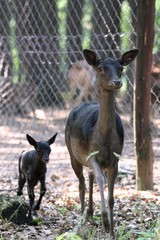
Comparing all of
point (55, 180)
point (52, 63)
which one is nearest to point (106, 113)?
point (55, 180)

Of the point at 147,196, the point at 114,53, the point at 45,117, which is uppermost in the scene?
the point at 114,53

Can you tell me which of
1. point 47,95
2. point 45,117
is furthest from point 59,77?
point 45,117

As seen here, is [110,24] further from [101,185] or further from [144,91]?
[101,185]

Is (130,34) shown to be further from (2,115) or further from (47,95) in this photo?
(2,115)

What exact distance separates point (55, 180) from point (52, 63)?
2.90 metres

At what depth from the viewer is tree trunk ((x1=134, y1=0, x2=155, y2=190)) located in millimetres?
8820

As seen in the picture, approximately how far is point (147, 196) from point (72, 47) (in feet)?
13.5

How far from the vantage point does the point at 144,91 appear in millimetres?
8898

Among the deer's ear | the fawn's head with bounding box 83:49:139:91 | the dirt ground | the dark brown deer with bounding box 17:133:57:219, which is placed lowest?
the dirt ground

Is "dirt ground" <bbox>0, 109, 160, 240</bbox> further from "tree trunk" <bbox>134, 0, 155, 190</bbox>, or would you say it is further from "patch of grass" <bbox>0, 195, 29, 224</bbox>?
"tree trunk" <bbox>134, 0, 155, 190</bbox>

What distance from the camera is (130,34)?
10242mm

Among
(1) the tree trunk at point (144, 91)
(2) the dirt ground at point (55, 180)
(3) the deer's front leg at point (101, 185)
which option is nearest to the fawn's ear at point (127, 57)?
(3) the deer's front leg at point (101, 185)

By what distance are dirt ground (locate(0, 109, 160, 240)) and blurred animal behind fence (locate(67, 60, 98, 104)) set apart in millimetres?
540

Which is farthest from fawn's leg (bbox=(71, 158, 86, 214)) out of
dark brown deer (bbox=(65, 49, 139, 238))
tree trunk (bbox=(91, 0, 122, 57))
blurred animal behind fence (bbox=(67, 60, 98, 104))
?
→ blurred animal behind fence (bbox=(67, 60, 98, 104))
